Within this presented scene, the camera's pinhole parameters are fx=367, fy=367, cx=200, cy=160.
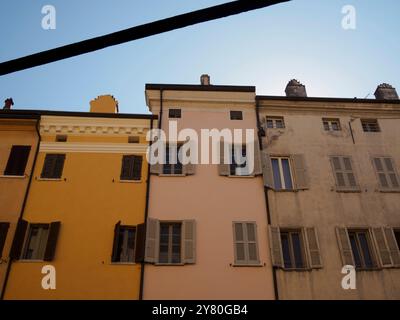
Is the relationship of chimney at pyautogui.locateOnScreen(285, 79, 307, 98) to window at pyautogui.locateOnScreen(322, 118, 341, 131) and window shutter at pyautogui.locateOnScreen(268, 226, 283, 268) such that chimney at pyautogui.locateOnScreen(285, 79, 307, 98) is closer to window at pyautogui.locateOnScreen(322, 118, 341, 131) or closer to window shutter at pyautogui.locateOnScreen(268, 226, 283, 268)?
window at pyautogui.locateOnScreen(322, 118, 341, 131)

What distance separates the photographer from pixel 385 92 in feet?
64.5

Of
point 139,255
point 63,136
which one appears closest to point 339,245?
point 139,255

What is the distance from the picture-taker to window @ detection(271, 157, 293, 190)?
15.4m

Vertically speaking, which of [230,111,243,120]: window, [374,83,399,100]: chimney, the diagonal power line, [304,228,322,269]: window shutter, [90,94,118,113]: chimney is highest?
[374,83,399,100]: chimney

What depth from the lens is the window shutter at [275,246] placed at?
43.5ft

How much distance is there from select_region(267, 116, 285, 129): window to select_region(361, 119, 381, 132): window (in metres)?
3.87

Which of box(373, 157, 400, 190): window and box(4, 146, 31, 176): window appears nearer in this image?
box(4, 146, 31, 176): window

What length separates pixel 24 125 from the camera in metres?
16.2

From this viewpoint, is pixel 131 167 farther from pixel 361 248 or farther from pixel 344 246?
pixel 361 248

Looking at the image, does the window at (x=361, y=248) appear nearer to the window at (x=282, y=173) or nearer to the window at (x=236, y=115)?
the window at (x=282, y=173)

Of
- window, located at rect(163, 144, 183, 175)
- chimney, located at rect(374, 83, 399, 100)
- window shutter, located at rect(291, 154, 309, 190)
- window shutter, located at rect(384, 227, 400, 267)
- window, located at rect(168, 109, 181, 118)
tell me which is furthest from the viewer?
chimney, located at rect(374, 83, 399, 100)

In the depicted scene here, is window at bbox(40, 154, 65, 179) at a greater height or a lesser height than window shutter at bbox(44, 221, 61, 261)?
greater

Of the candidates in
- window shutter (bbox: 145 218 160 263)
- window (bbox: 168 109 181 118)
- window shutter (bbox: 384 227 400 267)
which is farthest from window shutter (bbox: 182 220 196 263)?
window shutter (bbox: 384 227 400 267)

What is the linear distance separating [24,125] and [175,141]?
673 cm
